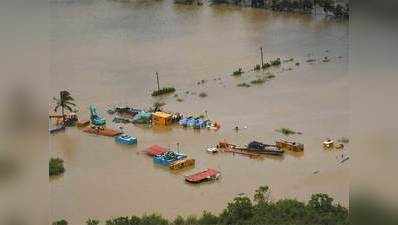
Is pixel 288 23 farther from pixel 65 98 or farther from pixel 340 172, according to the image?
pixel 65 98

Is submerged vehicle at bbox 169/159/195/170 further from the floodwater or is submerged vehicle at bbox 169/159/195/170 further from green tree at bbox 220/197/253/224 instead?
green tree at bbox 220/197/253/224

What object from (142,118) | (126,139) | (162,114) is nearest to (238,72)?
(162,114)

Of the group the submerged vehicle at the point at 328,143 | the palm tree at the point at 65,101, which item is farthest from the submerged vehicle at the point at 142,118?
the submerged vehicle at the point at 328,143

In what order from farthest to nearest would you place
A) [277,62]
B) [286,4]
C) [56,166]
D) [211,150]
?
[286,4], [277,62], [211,150], [56,166]

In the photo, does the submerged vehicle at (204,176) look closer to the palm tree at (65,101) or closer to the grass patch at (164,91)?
the grass patch at (164,91)

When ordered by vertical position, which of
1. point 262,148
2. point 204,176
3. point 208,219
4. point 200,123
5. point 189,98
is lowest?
point 208,219

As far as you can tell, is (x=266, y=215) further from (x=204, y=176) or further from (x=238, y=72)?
(x=238, y=72)
